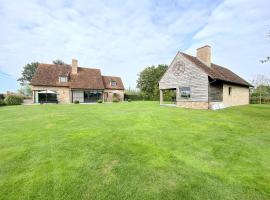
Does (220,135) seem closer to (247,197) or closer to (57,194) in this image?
(247,197)

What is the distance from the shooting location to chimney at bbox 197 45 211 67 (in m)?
19.8

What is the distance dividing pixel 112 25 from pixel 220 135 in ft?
43.9

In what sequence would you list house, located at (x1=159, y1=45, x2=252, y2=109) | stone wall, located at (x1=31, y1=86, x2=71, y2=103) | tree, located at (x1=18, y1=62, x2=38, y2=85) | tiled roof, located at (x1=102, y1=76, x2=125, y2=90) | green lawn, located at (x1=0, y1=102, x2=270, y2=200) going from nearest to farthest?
1. green lawn, located at (x1=0, y1=102, x2=270, y2=200)
2. house, located at (x1=159, y1=45, x2=252, y2=109)
3. stone wall, located at (x1=31, y1=86, x2=71, y2=103)
4. tiled roof, located at (x1=102, y1=76, x2=125, y2=90)
5. tree, located at (x1=18, y1=62, x2=38, y2=85)

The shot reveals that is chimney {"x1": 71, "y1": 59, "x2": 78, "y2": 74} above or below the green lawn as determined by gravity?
above

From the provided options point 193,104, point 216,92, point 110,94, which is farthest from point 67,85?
point 216,92

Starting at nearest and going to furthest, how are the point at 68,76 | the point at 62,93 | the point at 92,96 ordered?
the point at 62,93 < the point at 68,76 < the point at 92,96

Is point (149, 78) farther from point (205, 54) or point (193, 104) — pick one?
point (193, 104)

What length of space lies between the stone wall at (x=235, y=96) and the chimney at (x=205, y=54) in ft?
11.7

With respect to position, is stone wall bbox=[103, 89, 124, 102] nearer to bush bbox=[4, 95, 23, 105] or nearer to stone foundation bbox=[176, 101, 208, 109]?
bush bbox=[4, 95, 23, 105]

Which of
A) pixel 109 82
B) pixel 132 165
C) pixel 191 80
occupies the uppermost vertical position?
pixel 109 82

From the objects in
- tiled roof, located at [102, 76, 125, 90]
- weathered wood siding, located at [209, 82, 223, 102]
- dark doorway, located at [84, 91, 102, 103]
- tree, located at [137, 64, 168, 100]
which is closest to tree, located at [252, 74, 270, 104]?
weathered wood siding, located at [209, 82, 223, 102]

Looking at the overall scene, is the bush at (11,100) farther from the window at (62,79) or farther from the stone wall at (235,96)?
the stone wall at (235,96)

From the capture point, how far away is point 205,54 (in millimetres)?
20031

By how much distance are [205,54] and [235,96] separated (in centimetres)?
668
